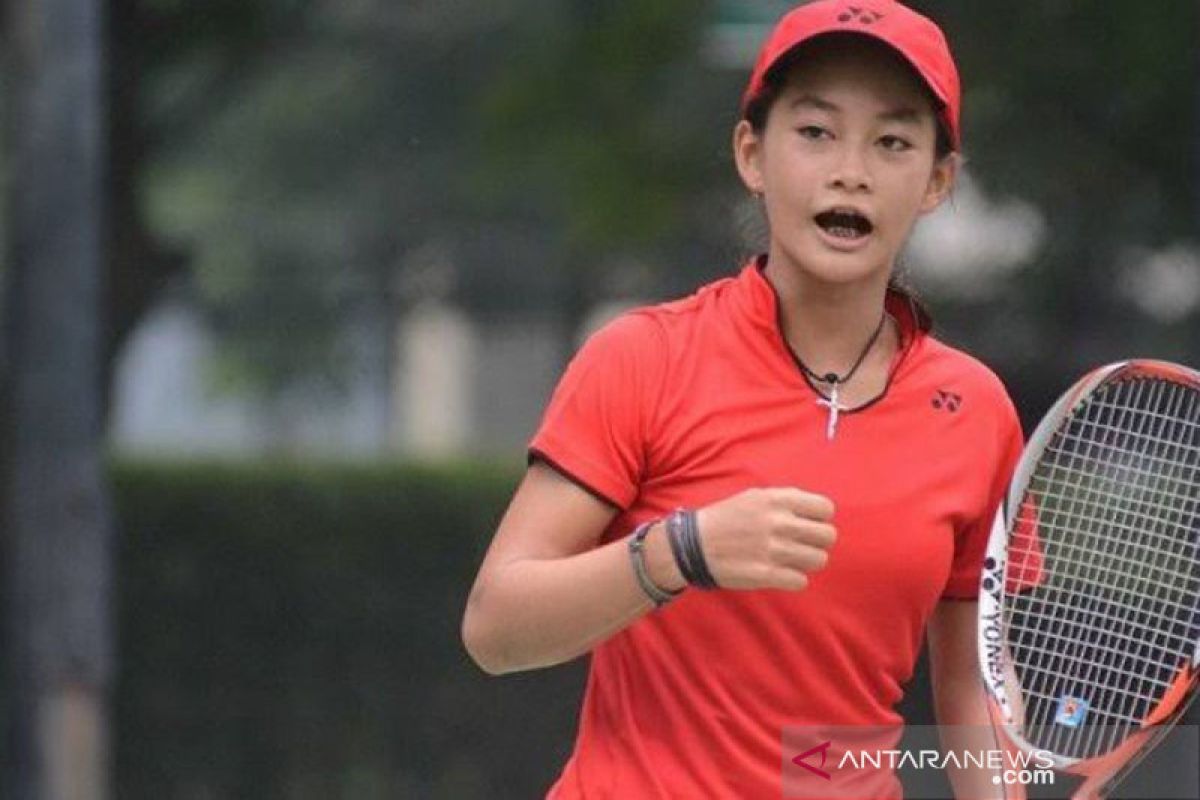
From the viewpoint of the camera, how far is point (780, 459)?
2904mm

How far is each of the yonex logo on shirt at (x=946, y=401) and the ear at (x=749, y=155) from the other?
261mm

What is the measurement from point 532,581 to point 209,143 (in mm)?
5685

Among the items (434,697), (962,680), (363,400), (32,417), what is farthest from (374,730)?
(962,680)

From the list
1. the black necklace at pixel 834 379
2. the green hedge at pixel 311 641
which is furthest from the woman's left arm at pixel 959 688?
the green hedge at pixel 311 641

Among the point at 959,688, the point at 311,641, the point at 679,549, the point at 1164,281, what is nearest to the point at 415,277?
the point at 311,641

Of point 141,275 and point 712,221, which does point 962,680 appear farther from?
point 141,275

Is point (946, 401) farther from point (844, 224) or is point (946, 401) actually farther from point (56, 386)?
point (56, 386)

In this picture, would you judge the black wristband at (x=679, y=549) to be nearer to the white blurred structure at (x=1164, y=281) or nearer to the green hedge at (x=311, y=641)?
the white blurred structure at (x=1164, y=281)

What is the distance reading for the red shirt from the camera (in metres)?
2.90

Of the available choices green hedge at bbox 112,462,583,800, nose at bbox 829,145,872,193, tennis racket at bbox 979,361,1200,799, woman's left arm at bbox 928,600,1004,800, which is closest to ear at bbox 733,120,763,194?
nose at bbox 829,145,872,193

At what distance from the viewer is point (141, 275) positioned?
8.39m

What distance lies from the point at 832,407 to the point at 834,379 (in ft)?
0.16

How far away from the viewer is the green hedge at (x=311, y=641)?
844cm

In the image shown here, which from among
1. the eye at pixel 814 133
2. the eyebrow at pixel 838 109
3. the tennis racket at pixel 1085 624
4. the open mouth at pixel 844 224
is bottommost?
the tennis racket at pixel 1085 624
